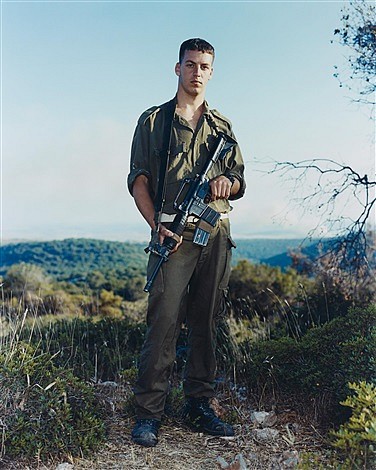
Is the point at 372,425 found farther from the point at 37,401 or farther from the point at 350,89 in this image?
the point at 350,89

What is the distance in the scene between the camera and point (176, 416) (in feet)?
13.6

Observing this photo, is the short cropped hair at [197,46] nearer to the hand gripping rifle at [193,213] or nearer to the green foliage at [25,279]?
the hand gripping rifle at [193,213]

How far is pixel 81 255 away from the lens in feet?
117

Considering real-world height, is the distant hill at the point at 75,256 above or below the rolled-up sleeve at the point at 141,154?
below

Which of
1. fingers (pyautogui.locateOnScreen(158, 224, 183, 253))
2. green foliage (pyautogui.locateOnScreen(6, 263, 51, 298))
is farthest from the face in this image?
green foliage (pyautogui.locateOnScreen(6, 263, 51, 298))

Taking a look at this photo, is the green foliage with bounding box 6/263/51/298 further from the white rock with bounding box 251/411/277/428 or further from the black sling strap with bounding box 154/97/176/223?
the black sling strap with bounding box 154/97/176/223

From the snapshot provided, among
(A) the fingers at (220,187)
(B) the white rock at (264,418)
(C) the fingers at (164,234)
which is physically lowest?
(B) the white rock at (264,418)

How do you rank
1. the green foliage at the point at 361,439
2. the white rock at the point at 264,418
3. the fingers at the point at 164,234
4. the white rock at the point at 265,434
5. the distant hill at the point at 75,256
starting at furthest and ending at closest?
the distant hill at the point at 75,256, the white rock at the point at 264,418, the white rock at the point at 265,434, the fingers at the point at 164,234, the green foliage at the point at 361,439

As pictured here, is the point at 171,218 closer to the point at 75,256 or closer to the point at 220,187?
the point at 220,187

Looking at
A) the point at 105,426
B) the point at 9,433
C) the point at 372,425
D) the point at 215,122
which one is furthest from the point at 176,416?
the point at 215,122

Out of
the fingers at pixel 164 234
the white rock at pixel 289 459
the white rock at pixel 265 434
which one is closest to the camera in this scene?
the white rock at pixel 289 459

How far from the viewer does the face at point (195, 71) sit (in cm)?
370

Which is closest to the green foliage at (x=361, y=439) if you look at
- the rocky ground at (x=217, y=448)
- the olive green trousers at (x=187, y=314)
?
the rocky ground at (x=217, y=448)

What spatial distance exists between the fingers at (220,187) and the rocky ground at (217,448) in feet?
5.32
